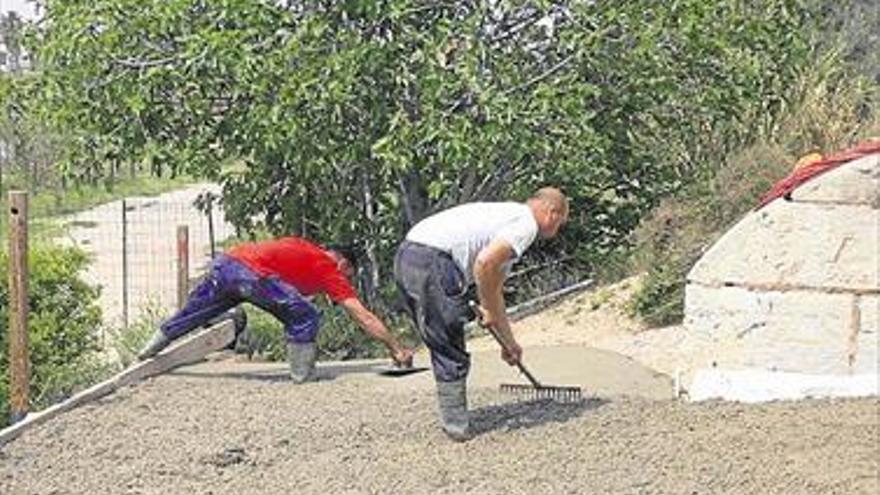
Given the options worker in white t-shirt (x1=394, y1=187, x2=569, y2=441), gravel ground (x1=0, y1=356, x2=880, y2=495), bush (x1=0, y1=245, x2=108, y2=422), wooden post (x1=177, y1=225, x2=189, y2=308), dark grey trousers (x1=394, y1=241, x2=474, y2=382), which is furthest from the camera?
wooden post (x1=177, y1=225, x2=189, y2=308)

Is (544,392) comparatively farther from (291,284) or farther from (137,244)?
(137,244)

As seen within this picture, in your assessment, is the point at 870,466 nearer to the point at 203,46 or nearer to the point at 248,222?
the point at 203,46

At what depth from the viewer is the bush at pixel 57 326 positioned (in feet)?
30.3

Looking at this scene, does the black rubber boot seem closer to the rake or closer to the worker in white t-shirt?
the worker in white t-shirt

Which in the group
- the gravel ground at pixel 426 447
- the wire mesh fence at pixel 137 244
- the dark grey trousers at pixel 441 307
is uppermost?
the dark grey trousers at pixel 441 307

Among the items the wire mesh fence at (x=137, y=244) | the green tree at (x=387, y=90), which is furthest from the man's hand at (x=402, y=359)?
the wire mesh fence at (x=137, y=244)

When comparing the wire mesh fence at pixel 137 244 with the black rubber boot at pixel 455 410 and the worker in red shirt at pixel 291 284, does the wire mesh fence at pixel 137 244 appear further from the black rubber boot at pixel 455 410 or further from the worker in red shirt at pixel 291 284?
the black rubber boot at pixel 455 410

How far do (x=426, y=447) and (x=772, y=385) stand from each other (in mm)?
1810

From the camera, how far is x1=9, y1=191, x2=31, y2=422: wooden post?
8141 millimetres

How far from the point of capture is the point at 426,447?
671 centimetres

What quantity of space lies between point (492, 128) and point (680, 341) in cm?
216

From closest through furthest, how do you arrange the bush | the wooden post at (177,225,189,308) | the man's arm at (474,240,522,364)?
the man's arm at (474,240,522,364) < the bush < the wooden post at (177,225,189,308)

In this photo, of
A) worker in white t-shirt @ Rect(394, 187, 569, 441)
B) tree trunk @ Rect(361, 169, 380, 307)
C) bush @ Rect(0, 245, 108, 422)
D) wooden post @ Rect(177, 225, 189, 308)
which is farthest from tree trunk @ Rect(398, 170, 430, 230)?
worker in white t-shirt @ Rect(394, 187, 569, 441)

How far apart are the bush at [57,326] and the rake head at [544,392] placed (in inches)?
126
